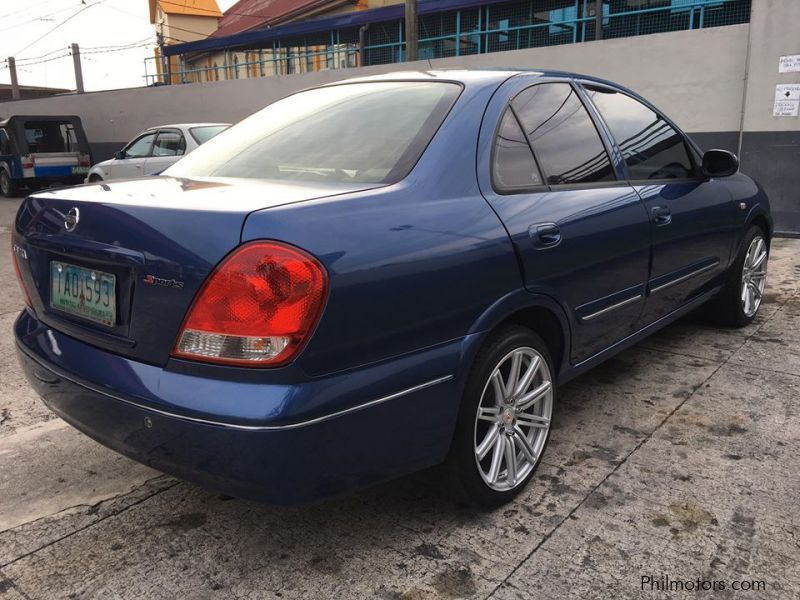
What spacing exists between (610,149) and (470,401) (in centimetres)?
159

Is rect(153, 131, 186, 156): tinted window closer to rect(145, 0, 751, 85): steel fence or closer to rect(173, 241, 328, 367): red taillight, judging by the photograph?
rect(145, 0, 751, 85): steel fence

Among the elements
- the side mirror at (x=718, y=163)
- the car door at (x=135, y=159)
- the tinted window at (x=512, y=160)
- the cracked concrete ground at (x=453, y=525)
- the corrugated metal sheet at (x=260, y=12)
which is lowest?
the cracked concrete ground at (x=453, y=525)

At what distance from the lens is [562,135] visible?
2945mm

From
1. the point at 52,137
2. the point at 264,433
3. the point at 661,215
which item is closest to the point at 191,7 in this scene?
the point at 52,137

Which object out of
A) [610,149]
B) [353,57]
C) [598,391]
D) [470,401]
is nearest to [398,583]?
[470,401]

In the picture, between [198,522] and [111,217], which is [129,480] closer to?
[198,522]

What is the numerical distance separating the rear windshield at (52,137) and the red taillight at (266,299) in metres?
16.7

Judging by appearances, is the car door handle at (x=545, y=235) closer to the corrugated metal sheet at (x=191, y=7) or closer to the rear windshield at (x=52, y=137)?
the rear windshield at (x=52, y=137)

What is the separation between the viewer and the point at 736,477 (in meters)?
2.71

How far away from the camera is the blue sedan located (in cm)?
183

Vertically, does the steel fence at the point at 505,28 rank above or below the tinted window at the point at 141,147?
above

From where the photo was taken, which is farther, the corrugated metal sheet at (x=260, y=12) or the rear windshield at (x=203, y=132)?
the corrugated metal sheet at (x=260, y=12)

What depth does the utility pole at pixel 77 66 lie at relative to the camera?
29.7 m

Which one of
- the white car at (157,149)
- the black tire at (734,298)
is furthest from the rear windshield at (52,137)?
the black tire at (734,298)
